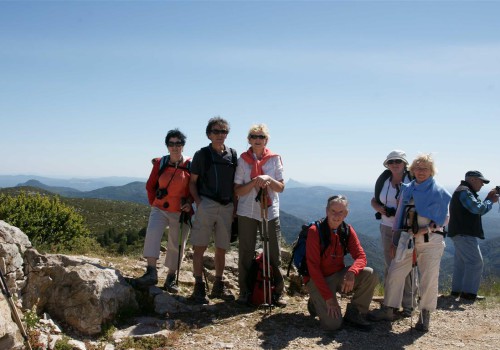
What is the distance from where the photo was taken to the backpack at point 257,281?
7.52 m

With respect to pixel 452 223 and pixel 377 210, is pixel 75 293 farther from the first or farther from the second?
pixel 452 223

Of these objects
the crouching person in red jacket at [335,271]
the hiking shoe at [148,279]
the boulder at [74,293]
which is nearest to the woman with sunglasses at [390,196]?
the crouching person in red jacket at [335,271]

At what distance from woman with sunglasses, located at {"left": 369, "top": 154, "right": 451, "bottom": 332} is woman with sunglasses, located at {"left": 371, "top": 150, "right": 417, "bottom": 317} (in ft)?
1.42

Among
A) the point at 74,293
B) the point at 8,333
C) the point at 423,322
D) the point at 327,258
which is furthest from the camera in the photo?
the point at 423,322

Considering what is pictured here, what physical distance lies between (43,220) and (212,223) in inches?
268

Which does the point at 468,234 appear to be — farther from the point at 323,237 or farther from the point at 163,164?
the point at 163,164

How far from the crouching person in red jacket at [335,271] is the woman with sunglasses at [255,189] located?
0.91 meters

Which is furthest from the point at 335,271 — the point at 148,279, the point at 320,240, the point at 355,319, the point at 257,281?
the point at 148,279

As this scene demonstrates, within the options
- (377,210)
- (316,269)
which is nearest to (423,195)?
(377,210)

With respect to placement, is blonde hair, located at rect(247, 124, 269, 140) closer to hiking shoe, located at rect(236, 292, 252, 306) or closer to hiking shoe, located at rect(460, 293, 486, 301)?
hiking shoe, located at rect(236, 292, 252, 306)

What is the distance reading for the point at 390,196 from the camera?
7445 millimetres

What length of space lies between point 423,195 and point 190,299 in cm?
431

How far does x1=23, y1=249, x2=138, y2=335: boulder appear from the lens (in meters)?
6.24

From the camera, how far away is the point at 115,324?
650 cm
